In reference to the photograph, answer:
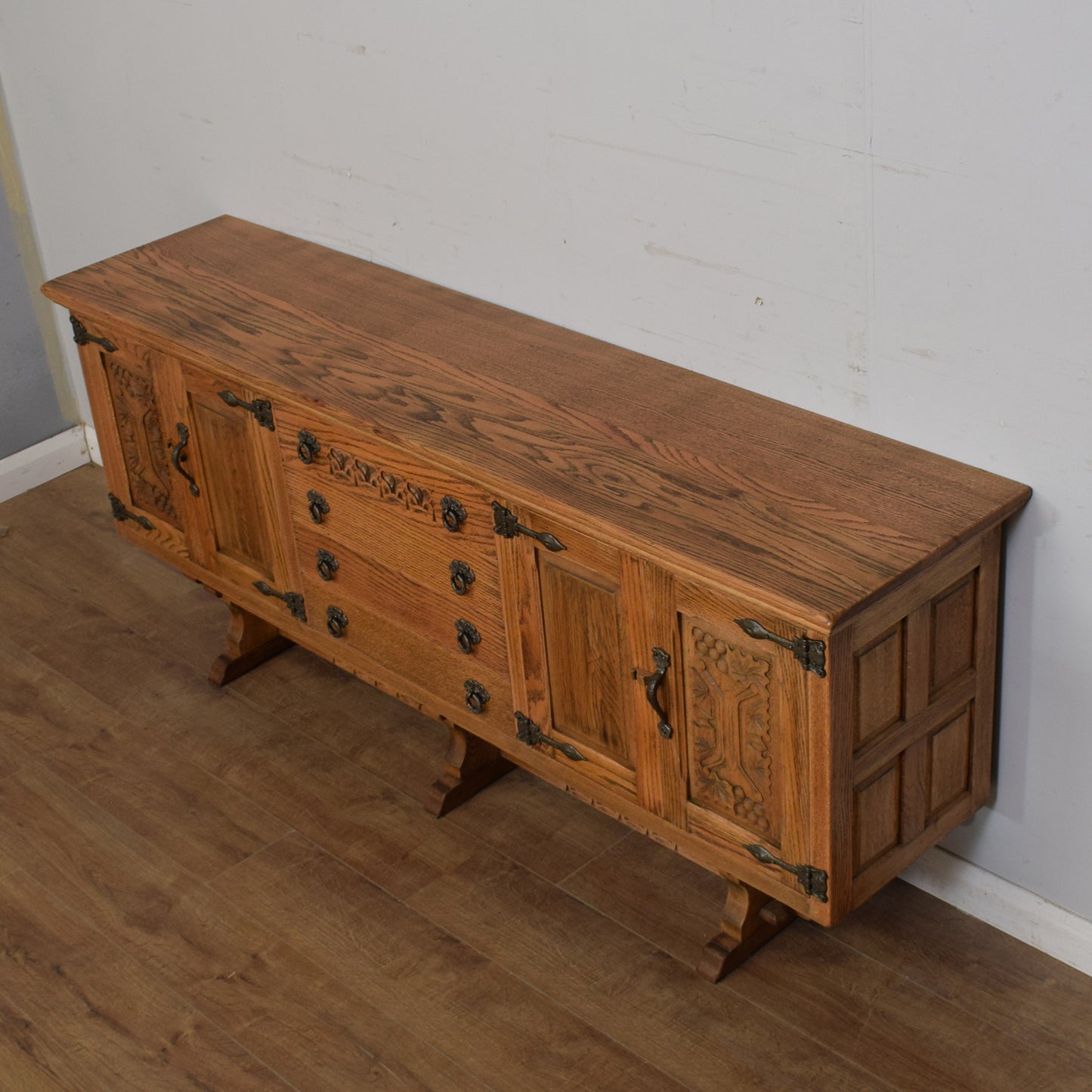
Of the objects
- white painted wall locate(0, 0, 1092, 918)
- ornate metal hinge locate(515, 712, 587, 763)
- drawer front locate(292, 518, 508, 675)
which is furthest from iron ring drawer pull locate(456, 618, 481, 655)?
white painted wall locate(0, 0, 1092, 918)

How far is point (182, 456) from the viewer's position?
2725 mm

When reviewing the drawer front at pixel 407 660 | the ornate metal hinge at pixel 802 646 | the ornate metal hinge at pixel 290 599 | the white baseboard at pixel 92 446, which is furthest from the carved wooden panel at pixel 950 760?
the white baseboard at pixel 92 446

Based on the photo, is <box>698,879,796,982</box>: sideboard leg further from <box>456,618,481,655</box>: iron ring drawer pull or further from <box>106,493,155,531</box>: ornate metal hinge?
<box>106,493,155,531</box>: ornate metal hinge

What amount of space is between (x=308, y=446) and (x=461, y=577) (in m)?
0.36

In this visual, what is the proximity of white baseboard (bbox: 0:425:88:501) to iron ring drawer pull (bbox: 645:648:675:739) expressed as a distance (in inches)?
88.9

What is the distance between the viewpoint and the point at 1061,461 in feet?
6.33

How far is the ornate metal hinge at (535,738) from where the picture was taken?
227 cm

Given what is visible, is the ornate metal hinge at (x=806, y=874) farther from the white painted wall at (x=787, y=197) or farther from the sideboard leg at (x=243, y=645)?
the sideboard leg at (x=243, y=645)

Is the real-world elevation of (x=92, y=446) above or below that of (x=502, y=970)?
above

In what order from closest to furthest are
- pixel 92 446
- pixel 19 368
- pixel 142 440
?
1. pixel 142 440
2. pixel 19 368
3. pixel 92 446

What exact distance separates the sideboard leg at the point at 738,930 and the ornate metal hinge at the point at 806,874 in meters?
0.21

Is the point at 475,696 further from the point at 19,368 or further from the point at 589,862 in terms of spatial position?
the point at 19,368

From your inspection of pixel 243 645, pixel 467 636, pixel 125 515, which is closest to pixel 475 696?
pixel 467 636

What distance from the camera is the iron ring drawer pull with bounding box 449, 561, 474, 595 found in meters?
2.27
